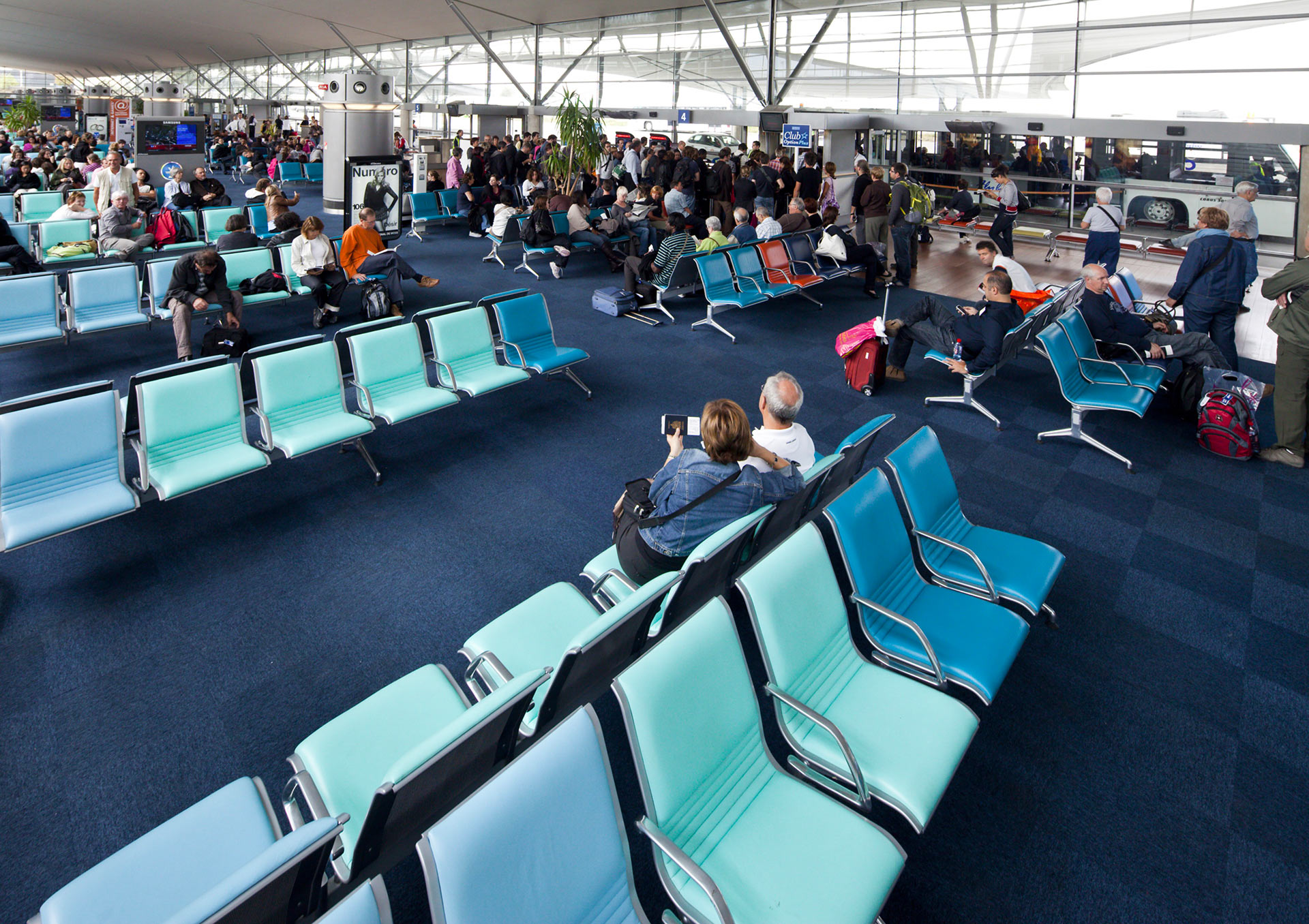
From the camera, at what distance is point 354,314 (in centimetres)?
819

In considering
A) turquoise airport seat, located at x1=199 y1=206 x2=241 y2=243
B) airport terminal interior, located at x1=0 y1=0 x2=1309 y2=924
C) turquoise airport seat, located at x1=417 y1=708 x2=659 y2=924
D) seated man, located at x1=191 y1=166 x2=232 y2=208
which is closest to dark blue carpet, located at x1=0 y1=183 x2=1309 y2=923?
airport terminal interior, located at x1=0 y1=0 x2=1309 y2=924

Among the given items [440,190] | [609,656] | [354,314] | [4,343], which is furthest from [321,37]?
[609,656]

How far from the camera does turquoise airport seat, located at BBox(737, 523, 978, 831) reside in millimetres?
2182

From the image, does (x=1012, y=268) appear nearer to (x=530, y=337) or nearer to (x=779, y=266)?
(x=779, y=266)

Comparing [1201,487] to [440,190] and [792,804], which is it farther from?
[440,190]

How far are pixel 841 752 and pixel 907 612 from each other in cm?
90

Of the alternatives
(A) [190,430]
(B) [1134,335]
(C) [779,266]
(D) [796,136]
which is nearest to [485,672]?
(A) [190,430]

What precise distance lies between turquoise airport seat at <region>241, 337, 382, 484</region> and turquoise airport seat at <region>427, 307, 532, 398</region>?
0.73 metres

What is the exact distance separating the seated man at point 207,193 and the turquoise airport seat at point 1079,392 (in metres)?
11.1

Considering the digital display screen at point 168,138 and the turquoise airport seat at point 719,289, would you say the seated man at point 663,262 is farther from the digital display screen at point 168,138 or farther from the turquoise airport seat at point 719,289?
the digital display screen at point 168,138

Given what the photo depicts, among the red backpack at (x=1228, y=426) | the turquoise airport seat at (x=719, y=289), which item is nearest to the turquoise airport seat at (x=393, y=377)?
the turquoise airport seat at (x=719, y=289)

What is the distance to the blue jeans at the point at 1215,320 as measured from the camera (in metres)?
6.59

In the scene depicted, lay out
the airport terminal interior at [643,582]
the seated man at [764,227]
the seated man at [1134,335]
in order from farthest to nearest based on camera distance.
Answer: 1. the seated man at [764,227]
2. the seated man at [1134,335]
3. the airport terminal interior at [643,582]

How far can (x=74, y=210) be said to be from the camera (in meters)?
9.66
